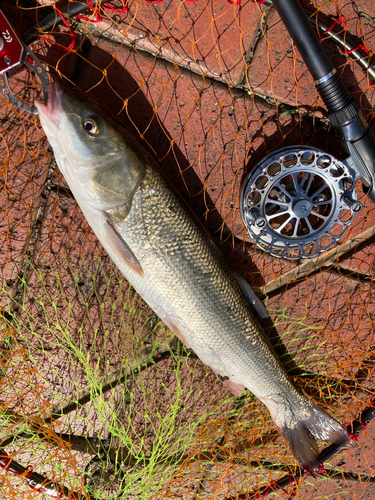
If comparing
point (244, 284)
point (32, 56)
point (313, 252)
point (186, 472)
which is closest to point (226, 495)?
point (186, 472)

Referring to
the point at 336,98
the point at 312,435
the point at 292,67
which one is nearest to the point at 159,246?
the point at 336,98

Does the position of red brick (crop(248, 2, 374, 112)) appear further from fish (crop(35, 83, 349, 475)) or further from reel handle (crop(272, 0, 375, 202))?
fish (crop(35, 83, 349, 475))

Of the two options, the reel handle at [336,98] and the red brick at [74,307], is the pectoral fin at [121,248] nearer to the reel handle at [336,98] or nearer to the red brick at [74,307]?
the red brick at [74,307]

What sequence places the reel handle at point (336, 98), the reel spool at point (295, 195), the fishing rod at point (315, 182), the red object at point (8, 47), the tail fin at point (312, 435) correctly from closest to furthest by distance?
the red object at point (8, 47) < the reel handle at point (336, 98) < the fishing rod at point (315, 182) < the reel spool at point (295, 195) < the tail fin at point (312, 435)

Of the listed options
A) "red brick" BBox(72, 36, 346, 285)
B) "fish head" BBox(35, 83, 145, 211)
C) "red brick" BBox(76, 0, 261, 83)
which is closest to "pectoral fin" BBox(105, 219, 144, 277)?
"fish head" BBox(35, 83, 145, 211)

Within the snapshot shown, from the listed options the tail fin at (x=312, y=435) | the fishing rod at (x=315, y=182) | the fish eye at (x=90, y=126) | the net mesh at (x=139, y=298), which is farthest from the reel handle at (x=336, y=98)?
the tail fin at (x=312, y=435)

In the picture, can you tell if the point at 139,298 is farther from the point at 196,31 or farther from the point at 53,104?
the point at 196,31
